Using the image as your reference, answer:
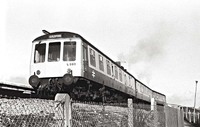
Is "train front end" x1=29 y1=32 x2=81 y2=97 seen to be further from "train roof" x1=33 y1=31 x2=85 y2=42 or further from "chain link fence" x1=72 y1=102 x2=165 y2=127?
"chain link fence" x1=72 y1=102 x2=165 y2=127

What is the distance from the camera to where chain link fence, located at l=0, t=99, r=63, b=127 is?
10.3 feet

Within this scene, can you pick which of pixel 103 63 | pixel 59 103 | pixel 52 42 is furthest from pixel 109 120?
pixel 103 63

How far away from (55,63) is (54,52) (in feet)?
1.90

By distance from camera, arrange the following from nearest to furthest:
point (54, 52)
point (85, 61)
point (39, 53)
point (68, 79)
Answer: point (68, 79)
point (85, 61)
point (54, 52)
point (39, 53)

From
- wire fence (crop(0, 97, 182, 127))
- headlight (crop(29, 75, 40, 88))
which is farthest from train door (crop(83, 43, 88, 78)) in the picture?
wire fence (crop(0, 97, 182, 127))

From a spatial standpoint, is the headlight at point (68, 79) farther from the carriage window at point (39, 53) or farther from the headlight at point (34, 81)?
the carriage window at point (39, 53)

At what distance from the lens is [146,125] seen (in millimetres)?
6688

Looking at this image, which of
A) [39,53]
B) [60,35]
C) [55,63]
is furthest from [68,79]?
[39,53]

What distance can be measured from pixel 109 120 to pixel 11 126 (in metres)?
2.16

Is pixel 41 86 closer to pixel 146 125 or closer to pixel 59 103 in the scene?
pixel 146 125

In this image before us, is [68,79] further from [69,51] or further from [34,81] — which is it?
[34,81]

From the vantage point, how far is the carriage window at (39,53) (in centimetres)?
1391

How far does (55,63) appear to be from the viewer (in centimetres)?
1334

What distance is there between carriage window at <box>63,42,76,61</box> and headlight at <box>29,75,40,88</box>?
148 centimetres
